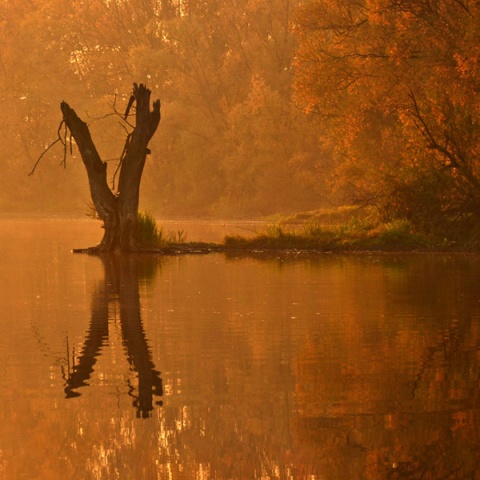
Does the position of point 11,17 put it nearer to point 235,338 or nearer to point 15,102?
point 15,102

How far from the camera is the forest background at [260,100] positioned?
3550 centimetres

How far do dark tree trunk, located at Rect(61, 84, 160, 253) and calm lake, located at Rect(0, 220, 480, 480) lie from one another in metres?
11.7

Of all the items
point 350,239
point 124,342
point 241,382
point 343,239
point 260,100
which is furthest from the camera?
point 260,100

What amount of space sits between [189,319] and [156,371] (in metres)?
4.72

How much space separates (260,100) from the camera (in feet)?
261

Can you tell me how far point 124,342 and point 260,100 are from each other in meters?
66.4

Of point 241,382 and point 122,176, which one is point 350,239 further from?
point 241,382

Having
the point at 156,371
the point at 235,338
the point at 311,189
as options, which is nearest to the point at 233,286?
the point at 235,338

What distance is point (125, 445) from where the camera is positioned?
26.9 ft

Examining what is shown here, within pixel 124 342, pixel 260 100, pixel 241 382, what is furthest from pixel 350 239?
pixel 260 100

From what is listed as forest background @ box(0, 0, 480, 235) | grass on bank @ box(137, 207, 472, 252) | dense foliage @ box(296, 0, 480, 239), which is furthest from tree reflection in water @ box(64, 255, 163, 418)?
forest background @ box(0, 0, 480, 235)

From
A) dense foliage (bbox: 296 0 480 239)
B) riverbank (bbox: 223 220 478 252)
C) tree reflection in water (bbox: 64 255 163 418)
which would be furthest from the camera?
dense foliage (bbox: 296 0 480 239)

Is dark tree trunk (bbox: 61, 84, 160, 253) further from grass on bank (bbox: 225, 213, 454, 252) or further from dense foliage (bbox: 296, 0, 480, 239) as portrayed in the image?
→ dense foliage (bbox: 296, 0, 480, 239)

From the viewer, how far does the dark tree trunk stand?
33.8 meters
